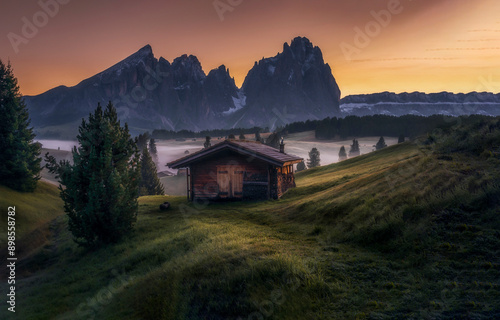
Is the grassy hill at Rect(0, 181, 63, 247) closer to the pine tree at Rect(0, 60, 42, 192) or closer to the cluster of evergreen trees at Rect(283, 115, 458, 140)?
the pine tree at Rect(0, 60, 42, 192)

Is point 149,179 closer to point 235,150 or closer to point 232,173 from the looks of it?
point 232,173

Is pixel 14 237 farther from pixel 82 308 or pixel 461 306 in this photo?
pixel 461 306

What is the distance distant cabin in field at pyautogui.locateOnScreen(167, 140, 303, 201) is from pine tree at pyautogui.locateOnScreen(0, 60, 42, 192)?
60.3ft

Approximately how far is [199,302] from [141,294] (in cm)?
242

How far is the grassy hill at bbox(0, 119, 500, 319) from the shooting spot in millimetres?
5402

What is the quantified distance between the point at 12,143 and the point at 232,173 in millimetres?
25269

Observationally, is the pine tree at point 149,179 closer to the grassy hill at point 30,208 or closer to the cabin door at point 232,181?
the grassy hill at point 30,208

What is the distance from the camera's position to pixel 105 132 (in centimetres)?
1498

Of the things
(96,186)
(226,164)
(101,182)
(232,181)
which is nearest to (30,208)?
(101,182)

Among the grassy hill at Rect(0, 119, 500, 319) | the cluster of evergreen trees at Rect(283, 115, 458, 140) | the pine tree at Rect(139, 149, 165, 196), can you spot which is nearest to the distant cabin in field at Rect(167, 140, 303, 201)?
the grassy hill at Rect(0, 119, 500, 319)

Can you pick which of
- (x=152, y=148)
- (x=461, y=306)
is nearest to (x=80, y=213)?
(x=461, y=306)

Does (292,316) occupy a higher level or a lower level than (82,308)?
higher

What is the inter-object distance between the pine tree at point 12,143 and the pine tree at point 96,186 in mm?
19967

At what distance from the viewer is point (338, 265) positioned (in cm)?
698
